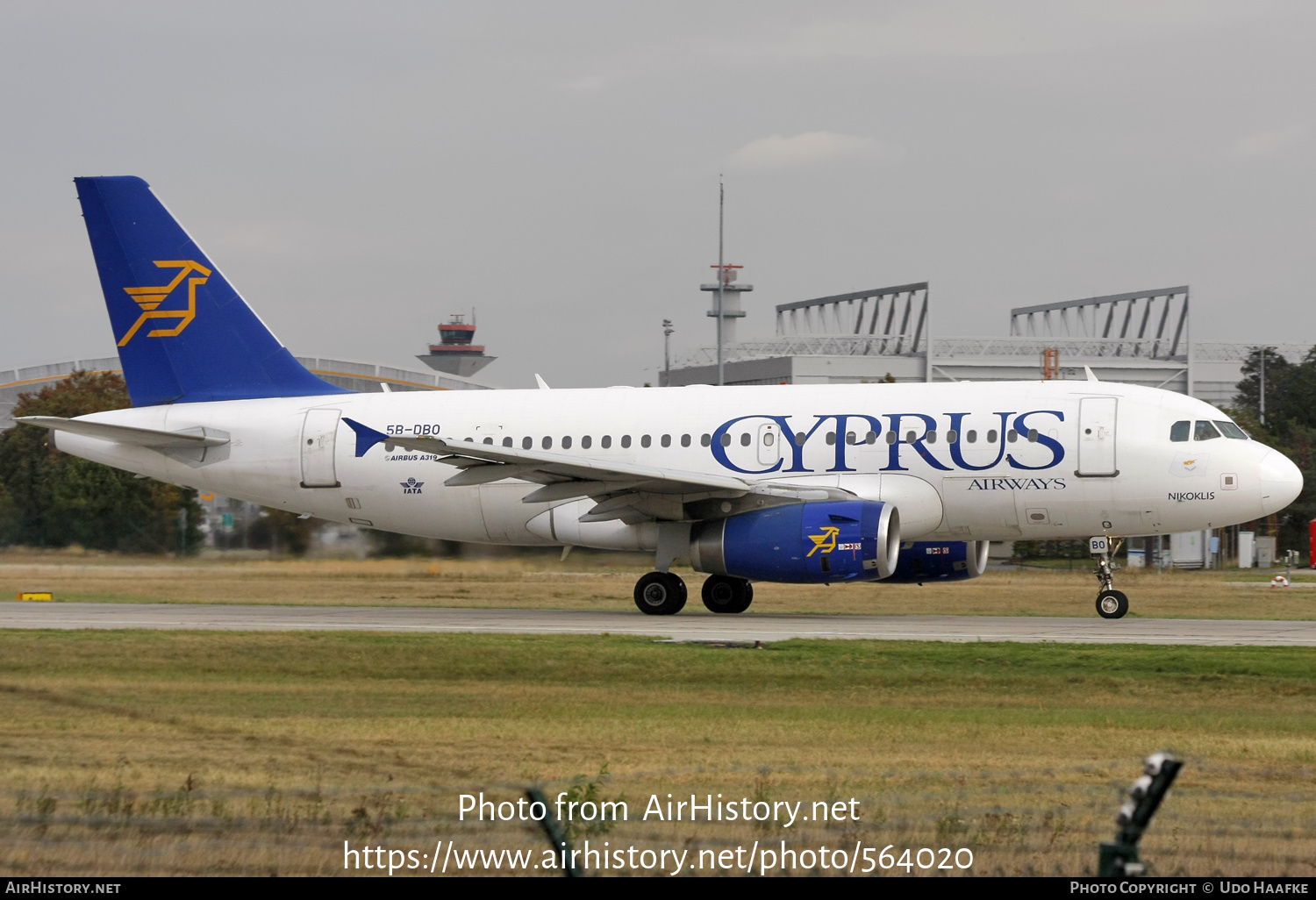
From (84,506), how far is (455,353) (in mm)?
111388

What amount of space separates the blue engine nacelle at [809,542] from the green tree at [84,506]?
1539cm

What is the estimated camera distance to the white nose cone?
2270 centimetres

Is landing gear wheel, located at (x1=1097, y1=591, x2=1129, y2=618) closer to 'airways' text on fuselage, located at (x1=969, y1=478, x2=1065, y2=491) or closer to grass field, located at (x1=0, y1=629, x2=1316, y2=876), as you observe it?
'airways' text on fuselage, located at (x1=969, y1=478, x2=1065, y2=491)

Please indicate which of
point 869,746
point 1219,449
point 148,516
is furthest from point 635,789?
point 148,516

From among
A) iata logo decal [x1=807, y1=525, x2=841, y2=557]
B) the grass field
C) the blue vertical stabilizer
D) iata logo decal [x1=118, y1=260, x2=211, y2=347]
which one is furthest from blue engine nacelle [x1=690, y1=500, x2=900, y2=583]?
iata logo decal [x1=118, y1=260, x2=211, y2=347]

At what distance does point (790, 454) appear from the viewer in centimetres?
2398

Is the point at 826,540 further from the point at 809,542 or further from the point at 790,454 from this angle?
the point at 790,454

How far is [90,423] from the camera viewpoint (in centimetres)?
2641

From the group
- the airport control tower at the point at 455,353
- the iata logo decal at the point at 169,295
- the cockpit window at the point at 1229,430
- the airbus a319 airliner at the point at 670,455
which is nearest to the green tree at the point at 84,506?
the airbus a319 airliner at the point at 670,455

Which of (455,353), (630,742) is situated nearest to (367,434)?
(630,742)

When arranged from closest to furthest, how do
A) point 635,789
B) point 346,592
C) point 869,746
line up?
point 635,789 < point 869,746 < point 346,592

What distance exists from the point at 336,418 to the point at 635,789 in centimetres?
1876

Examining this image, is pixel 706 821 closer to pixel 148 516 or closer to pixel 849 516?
pixel 849 516

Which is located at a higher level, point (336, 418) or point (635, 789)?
point (336, 418)
